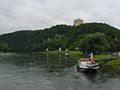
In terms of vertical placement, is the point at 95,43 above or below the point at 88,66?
above

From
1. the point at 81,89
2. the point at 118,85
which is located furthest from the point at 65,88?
the point at 118,85

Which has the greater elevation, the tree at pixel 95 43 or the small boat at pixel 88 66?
the tree at pixel 95 43

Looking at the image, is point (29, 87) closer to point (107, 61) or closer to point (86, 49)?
point (107, 61)

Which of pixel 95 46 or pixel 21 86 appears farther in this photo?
pixel 95 46

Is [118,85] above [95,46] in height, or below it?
below

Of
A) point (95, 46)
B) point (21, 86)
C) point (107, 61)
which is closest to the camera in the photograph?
point (21, 86)

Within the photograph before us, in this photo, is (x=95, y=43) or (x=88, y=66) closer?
(x=88, y=66)

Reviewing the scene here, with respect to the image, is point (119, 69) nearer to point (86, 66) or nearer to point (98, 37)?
point (86, 66)

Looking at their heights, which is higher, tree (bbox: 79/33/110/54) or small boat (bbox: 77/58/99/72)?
tree (bbox: 79/33/110/54)

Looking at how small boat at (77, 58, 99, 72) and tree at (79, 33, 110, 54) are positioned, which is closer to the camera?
small boat at (77, 58, 99, 72)

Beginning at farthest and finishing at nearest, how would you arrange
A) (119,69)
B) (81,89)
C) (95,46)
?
(95,46)
(119,69)
(81,89)

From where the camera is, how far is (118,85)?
2308 inches

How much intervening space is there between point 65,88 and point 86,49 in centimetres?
9093

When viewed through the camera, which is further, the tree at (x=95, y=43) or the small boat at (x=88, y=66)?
the tree at (x=95, y=43)
